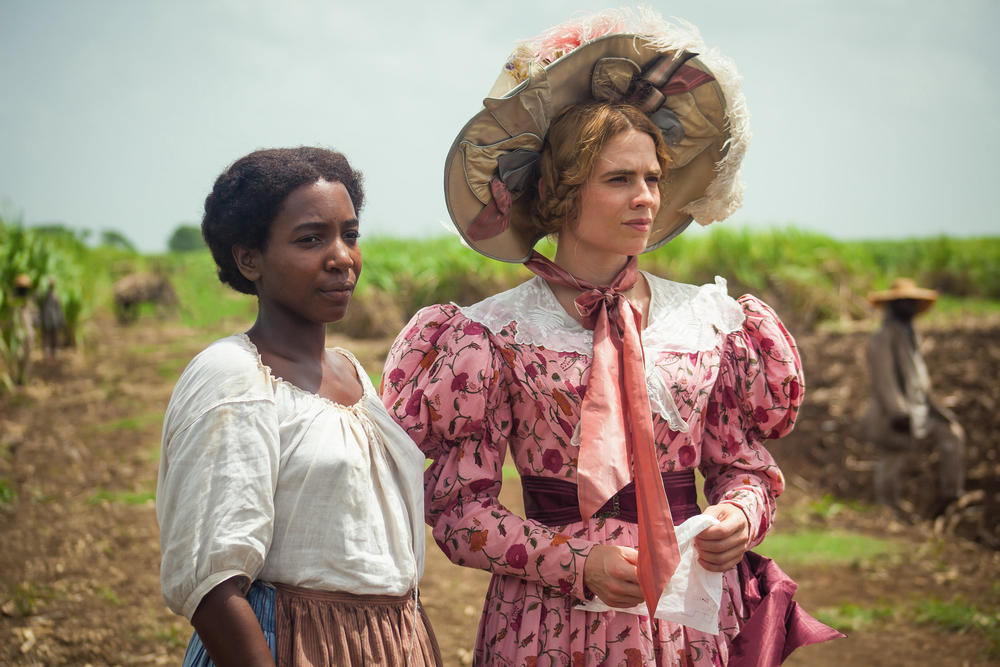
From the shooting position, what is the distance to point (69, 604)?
13.0 feet

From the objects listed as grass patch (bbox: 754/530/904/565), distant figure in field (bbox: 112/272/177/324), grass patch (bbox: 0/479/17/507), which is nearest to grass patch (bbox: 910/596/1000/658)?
grass patch (bbox: 754/530/904/565)

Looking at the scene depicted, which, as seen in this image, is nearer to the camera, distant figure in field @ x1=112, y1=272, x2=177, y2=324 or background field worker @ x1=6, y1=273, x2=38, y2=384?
background field worker @ x1=6, y1=273, x2=38, y2=384

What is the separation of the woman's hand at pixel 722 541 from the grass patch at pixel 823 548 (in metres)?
3.98

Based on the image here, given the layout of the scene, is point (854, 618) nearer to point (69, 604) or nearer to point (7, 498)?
point (69, 604)

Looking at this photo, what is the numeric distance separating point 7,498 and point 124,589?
2.06m

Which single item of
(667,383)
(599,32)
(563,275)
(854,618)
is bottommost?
(854,618)

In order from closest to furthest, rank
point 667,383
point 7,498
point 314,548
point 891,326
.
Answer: point 314,548 → point 667,383 → point 7,498 → point 891,326

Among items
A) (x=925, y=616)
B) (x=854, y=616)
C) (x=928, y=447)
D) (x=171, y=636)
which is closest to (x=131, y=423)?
(x=171, y=636)

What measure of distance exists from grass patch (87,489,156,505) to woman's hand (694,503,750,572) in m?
5.08

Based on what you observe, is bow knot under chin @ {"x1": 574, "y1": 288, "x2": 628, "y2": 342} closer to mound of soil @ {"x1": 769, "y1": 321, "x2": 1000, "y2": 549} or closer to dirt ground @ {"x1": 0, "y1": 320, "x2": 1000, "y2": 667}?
dirt ground @ {"x1": 0, "y1": 320, "x2": 1000, "y2": 667}

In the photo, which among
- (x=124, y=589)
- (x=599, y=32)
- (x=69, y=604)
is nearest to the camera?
(x=599, y=32)

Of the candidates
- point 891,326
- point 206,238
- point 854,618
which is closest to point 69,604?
point 206,238

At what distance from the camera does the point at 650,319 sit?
2.08m

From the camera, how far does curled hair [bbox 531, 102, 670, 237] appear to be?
194cm
